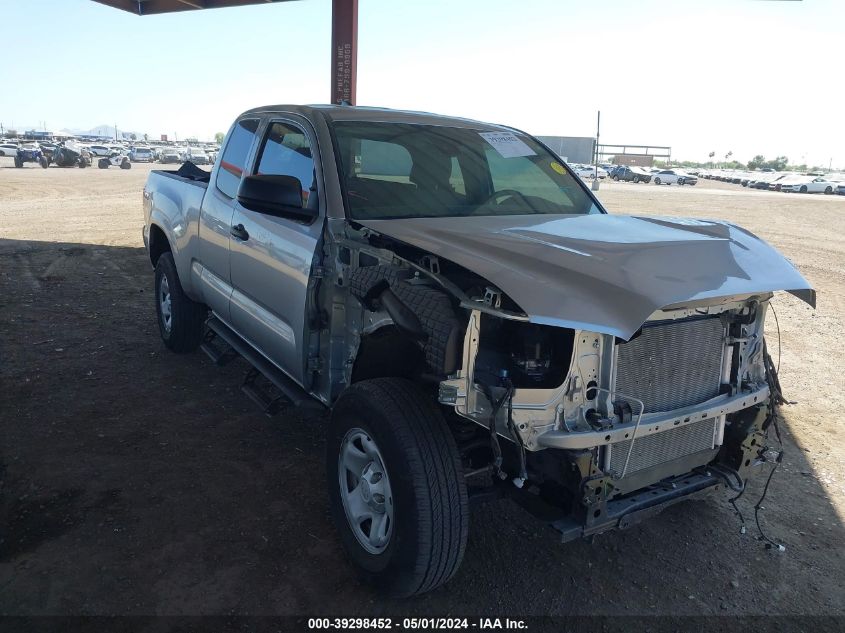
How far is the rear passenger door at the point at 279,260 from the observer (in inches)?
131

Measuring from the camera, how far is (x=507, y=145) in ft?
13.7

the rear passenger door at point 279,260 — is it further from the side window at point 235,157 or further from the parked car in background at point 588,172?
the parked car in background at point 588,172

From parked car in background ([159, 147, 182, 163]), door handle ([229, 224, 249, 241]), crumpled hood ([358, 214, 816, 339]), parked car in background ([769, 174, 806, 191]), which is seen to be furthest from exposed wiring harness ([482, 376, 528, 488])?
parked car in background ([159, 147, 182, 163])

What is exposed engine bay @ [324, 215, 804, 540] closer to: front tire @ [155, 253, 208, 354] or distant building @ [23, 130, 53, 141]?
front tire @ [155, 253, 208, 354]

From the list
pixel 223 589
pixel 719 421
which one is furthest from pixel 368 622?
pixel 719 421

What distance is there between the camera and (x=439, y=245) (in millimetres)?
2674

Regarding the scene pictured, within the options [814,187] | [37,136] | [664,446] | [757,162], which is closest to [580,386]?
[664,446]

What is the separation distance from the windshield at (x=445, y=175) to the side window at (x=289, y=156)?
0.65 ft

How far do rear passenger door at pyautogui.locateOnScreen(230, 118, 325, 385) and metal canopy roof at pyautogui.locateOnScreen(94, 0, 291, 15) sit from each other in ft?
38.9

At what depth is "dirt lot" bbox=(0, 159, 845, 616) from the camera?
9.16 feet

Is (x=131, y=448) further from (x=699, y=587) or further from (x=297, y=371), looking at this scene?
(x=699, y=587)

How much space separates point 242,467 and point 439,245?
2002mm

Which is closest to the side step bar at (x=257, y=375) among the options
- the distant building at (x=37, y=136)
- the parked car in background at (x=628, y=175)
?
the parked car in background at (x=628, y=175)

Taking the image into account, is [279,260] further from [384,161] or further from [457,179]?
[457,179]
